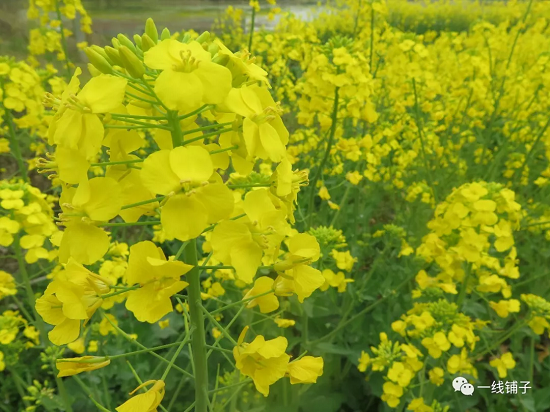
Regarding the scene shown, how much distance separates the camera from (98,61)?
43.8 inches

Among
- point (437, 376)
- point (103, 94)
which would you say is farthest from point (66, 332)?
point (437, 376)

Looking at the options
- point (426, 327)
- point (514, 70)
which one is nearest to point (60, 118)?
point (426, 327)

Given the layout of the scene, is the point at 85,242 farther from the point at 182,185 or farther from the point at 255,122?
the point at 255,122

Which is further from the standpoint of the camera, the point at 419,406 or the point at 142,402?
the point at 419,406

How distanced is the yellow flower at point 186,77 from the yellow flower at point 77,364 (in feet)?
2.39

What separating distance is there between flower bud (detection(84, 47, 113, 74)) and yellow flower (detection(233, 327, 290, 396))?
78 centimetres

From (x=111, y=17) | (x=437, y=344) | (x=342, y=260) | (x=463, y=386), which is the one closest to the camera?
(x=437, y=344)

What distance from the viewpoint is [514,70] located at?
5.74 meters

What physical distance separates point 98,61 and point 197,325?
777 millimetres

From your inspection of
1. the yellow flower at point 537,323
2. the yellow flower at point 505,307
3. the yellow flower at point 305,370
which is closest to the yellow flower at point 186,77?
the yellow flower at point 305,370

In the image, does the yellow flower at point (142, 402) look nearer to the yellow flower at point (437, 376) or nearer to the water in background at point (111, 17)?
the yellow flower at point (437, 376)

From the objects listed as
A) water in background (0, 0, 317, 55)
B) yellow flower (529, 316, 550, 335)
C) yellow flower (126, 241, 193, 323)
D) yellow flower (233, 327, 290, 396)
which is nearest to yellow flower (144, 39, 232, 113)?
yellow flower (126, 241, 193, 323)

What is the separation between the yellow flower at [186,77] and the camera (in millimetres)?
996

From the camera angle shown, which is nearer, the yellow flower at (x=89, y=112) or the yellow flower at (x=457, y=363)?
the yellow flower at (x=89, y=112)
